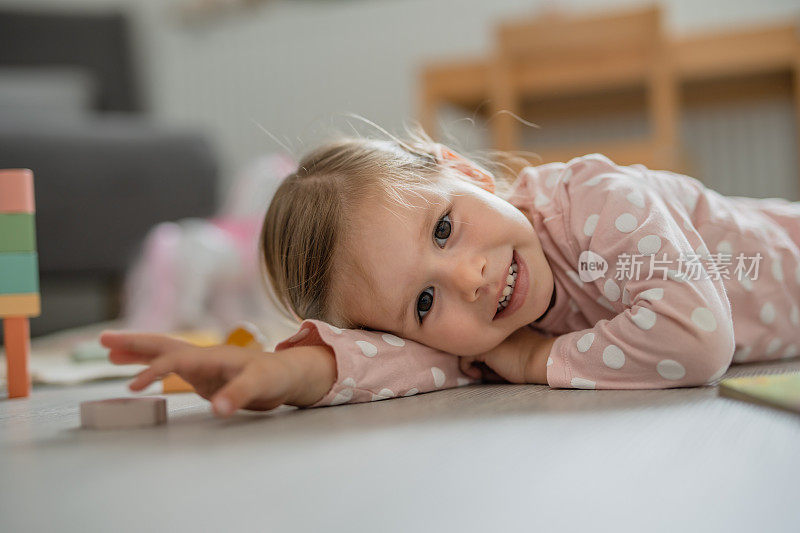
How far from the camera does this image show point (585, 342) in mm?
878

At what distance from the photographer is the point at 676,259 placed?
0.85m

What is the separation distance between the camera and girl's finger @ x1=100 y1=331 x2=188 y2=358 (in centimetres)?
75

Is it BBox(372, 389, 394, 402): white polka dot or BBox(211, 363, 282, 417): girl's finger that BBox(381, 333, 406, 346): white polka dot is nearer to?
BBox(372, 389, 394, 402): white polka dot

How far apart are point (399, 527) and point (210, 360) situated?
1.14ft

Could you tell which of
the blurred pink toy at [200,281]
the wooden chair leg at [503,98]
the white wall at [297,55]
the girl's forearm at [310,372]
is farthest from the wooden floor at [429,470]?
the white wall at [297,55]

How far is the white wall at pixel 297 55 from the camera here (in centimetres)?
367

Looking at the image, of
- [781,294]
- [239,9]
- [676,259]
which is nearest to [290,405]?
[676,259]

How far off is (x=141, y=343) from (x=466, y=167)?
481mm

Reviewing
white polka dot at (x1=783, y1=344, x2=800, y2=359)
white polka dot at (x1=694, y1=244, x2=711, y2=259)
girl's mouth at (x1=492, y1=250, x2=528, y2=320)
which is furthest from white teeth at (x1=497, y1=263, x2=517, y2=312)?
white polka dot at (x1=783, y1=344, x2=800, y2=359)

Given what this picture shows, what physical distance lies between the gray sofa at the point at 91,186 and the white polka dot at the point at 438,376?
74.8 inches

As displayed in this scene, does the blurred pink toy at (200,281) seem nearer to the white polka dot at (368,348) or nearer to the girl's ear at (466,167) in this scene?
the girl's ear at (466,167)

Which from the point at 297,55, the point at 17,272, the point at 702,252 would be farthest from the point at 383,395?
the point at 297,55

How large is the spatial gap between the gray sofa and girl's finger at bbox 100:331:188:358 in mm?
1914

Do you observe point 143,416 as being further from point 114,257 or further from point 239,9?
point 239,9
